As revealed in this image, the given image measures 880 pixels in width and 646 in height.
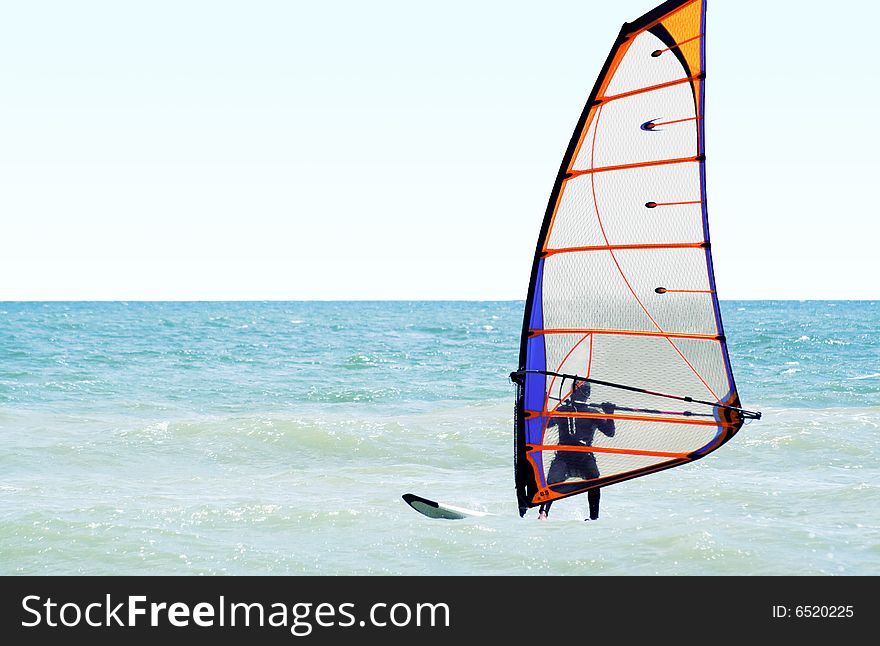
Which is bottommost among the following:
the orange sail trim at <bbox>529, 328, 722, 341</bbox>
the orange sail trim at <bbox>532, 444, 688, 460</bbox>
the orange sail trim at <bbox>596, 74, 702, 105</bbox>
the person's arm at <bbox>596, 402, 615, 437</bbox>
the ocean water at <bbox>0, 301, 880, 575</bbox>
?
the ocean water at <bbox>0, 301, 880, 575</bbox>

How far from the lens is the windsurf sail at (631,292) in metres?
5.46

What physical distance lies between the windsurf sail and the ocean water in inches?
46.0

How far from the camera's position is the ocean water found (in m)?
6.90

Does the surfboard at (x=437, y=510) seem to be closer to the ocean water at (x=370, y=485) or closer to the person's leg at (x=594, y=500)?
the ocean water at (x=370, y=485)

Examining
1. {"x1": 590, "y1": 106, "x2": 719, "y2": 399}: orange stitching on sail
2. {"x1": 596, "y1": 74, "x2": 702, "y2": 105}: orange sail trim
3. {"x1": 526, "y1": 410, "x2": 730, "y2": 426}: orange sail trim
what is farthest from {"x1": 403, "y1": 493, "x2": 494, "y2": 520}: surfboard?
{"x1": 596, "y1": 74, "x2": 702, "y2": 105}: orange sail trim

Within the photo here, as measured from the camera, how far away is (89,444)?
11.8 meters

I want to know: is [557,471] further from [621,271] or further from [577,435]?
[621,271]

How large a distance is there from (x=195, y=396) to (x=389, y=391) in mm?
3576

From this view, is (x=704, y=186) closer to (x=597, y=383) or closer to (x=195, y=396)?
(x=597, y=383)

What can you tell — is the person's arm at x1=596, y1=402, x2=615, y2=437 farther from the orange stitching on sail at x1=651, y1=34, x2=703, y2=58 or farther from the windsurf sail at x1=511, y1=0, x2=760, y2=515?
the orange stitching on sail at x1=651, y1=34, x2=703, y2=58

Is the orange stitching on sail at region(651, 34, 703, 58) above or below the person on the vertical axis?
above

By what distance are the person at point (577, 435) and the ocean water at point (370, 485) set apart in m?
0.96

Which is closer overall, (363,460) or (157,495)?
(157,495)

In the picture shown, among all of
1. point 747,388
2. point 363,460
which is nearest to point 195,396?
point 363,460
